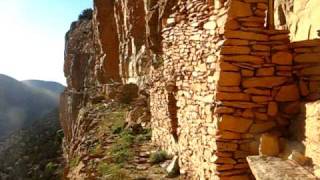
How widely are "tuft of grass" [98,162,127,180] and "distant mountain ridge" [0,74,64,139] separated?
69831mm

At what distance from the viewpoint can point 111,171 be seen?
29.6ft

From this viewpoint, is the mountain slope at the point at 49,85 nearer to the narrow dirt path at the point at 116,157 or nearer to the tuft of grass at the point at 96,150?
the narrow dirt path at the point at 116,157

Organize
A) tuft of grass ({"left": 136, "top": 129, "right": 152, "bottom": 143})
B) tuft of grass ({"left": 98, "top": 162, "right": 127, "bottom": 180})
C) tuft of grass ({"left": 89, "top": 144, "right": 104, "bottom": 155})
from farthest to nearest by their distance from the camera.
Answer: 1. tuft of grass ({"left": 136, "top": 129, "right": 152, "bottom": 143})
2. tuft of grass ({"left": 89, "top": 144, "right": 104, "bottom": 155})
3. tuft of grass ({"left": 98, "top": 162, "right": 127, "bottom": 180})

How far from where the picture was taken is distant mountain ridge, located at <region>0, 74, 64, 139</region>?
81000 millimetres

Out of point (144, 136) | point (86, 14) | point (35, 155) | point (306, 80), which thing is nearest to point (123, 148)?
point (144, 136)

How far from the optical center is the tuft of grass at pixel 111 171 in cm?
857

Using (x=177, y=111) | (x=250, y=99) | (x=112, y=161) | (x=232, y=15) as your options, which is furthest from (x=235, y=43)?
(x=112, y=161)

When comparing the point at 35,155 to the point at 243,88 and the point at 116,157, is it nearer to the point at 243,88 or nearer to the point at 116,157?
the point at 116,157

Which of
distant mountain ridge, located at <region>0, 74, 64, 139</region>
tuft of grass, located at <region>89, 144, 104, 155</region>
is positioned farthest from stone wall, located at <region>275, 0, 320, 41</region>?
distant mountain ridge, located at <region>0, 74, 64, 139</region>

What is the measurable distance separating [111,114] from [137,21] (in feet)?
30.8

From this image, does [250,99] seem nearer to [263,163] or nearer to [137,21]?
[263,163]

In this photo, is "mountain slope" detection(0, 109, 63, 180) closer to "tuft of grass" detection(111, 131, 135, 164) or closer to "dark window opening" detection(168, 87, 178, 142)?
"tuft of grass" detection(111, 131, 135, 164)

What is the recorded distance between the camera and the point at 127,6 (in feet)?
86.8

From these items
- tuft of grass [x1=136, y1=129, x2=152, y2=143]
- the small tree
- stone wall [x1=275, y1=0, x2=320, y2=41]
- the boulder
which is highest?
the small tree
